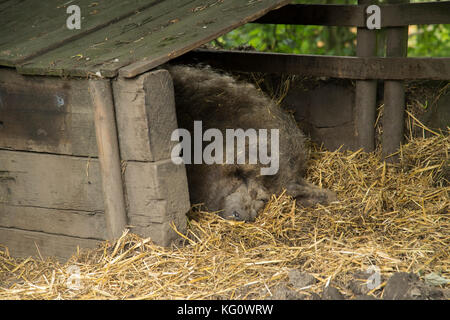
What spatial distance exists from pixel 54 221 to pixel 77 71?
1.14 meters

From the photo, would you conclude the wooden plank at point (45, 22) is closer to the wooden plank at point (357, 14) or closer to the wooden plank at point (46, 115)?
the wooden plank at point (46, 115)

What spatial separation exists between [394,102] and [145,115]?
242 cm

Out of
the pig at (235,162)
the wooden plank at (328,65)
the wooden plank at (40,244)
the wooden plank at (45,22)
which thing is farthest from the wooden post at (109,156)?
the wooden plank at (328,65)

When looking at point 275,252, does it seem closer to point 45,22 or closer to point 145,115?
point 145,115

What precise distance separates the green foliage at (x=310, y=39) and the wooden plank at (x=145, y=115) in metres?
3.35

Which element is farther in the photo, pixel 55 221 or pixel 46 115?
pixel 55 221

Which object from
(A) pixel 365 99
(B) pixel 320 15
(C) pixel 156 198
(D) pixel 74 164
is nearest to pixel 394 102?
(A) pixel 365 99

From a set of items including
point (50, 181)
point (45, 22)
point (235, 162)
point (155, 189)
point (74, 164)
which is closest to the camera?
point (155, 189)

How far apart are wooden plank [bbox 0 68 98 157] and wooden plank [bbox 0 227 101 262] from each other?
64 centimetres

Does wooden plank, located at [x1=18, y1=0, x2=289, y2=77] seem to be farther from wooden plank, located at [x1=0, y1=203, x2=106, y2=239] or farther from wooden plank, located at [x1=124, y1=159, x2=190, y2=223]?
wooden plank, located at [x1=0, y1=203, x2=106, y2=239]

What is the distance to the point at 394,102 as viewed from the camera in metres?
5.19
